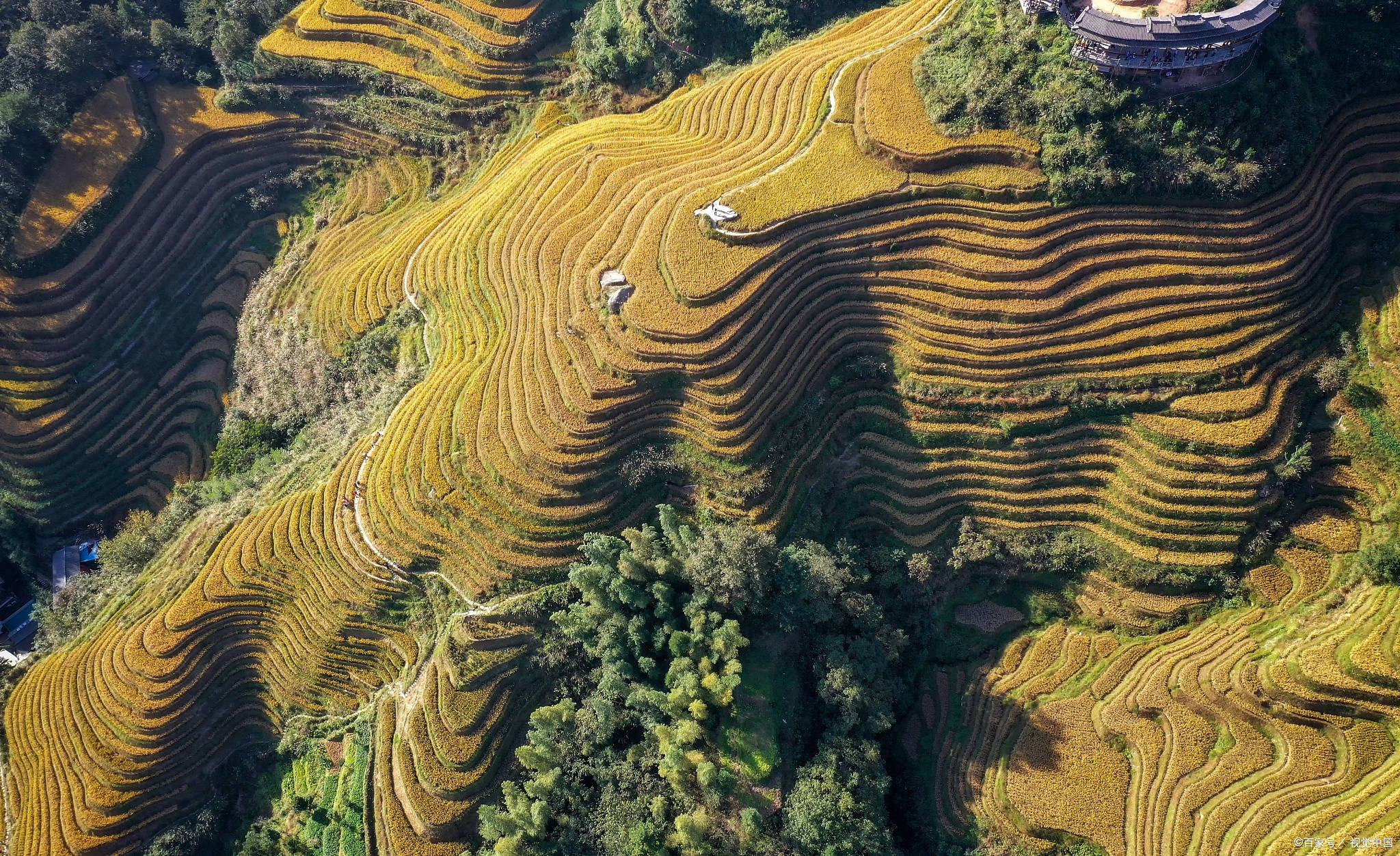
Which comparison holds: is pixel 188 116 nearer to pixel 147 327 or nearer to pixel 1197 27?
pixel 147 327

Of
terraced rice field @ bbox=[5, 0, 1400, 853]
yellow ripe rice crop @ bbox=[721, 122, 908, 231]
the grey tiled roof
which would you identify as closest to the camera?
the grey tiled roof

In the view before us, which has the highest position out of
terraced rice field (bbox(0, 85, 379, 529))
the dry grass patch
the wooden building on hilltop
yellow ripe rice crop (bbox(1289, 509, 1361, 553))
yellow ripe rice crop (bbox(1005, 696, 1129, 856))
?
the wooden building on hilltop

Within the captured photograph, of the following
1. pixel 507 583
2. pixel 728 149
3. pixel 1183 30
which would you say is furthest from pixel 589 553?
pixel 1183 30

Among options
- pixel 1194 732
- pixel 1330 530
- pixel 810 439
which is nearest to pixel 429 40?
pixel 810 439

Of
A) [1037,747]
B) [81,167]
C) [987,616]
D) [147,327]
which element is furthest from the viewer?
[147,327]

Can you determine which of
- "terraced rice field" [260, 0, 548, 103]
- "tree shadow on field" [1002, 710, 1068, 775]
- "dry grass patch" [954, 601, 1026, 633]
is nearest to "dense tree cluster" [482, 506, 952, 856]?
"dry grass patch" [954, 601, 1026, 633]

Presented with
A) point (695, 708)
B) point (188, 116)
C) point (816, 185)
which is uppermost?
point (188, 116)

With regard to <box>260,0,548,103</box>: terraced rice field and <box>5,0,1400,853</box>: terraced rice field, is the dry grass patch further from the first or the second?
<box>260,0,548,103</box>: terraced rice field
